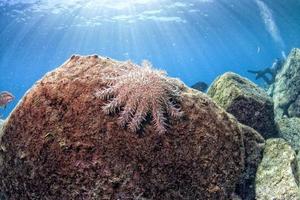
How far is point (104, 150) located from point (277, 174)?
2.94 metres

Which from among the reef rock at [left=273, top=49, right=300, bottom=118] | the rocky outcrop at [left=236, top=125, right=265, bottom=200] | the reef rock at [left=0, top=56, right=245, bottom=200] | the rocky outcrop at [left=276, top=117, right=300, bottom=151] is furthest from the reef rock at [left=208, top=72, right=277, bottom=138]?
the reef rock at [left=273, top=49, right=300, bottom=118]

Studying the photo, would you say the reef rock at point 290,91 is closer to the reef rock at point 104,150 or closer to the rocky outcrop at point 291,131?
the rocky outcrop at point 291,131

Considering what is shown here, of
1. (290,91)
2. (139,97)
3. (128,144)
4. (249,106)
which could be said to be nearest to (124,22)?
(290,91)

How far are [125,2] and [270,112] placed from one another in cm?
3301

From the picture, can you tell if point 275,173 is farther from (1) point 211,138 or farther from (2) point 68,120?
(2) point 68,120

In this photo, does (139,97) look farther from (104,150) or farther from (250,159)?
(250,159)

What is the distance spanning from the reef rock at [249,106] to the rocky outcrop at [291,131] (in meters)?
1.07

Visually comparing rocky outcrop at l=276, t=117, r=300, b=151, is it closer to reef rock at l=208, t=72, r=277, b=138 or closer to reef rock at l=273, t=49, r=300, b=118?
reef rock at l=208, t=72, r=277, b=138

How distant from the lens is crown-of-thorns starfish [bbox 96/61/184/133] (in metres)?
3.82

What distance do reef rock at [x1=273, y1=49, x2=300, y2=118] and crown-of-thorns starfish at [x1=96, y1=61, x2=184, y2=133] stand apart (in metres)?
8.83

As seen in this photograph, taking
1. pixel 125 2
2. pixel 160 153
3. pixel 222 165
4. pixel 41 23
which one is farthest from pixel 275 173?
pixel 41 23

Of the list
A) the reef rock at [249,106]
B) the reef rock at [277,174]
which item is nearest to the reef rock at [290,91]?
the reef rock at [249,106]

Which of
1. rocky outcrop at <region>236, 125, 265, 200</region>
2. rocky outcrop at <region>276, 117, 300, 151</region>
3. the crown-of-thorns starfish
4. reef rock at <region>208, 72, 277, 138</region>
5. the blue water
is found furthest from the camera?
the blue water

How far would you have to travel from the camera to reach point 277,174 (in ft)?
16.5
